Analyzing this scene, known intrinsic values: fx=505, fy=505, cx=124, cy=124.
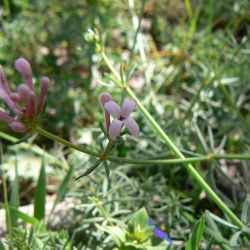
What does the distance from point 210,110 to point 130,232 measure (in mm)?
949

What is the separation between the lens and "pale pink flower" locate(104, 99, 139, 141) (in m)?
1.20

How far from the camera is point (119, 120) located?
1233 mm

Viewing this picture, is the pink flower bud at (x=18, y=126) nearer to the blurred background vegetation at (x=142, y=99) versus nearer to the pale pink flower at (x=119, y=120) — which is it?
the pale pink flower at (x=119, y=120)

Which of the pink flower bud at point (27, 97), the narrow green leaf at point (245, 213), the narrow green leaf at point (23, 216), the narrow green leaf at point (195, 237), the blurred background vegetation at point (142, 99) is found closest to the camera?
the pink flower bud at point (27, 97)

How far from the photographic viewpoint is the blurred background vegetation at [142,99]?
76.8 inches

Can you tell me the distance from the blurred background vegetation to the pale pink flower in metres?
0.44

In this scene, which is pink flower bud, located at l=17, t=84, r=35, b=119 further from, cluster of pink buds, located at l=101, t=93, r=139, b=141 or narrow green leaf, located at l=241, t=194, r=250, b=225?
narrow green leaf, located at l=241, t=194, r=250, b=225

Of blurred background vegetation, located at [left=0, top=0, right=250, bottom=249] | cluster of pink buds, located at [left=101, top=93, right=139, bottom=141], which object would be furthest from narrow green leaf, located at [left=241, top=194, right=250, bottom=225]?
cluster of pink buds, located at [left=101, top=93, right=139, bottom=141]

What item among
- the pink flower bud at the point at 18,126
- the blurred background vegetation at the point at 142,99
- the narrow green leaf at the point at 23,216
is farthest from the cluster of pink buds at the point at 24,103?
the narrow green leaf at the point at 23,216

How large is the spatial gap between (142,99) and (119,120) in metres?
1.29

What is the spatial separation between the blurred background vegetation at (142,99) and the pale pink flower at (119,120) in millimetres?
441

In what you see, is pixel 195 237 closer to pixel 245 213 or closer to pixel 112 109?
pixel 245 213

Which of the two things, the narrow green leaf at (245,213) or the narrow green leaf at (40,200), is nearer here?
the narrow green leaf at (245,213)

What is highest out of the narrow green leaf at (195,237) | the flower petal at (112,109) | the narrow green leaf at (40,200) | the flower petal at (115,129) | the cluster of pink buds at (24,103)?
the cluster of pink buds at (24,103)
